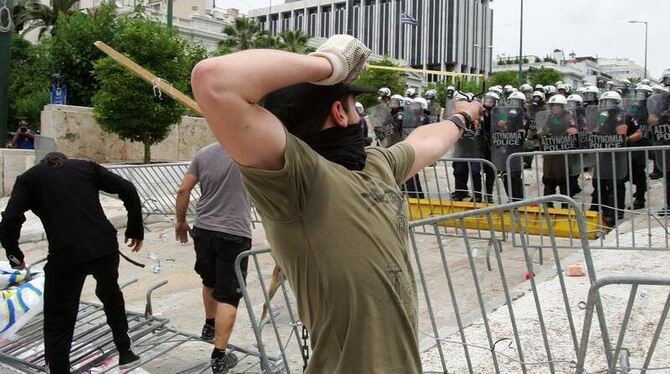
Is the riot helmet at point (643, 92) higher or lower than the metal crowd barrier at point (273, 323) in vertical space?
higher

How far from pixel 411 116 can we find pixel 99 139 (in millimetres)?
8436

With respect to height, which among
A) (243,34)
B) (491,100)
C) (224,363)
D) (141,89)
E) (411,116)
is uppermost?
(243,34)

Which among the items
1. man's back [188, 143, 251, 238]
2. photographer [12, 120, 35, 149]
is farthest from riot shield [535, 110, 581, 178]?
photographer [12, 120, 35, 149]

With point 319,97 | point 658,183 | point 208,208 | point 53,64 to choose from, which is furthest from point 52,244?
point 53,64

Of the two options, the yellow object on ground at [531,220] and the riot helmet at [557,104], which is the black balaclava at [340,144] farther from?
the riot helmet at [557,104]

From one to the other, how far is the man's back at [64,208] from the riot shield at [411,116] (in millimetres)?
8602

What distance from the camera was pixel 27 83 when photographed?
3008cm

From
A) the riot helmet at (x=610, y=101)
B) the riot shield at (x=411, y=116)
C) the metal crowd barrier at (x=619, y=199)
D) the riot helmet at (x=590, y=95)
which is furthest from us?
the riot shield at (x=411, y=116)

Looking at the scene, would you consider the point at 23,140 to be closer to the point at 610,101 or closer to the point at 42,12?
the point at 610,101

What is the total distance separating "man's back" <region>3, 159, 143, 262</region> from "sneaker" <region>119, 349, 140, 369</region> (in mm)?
663

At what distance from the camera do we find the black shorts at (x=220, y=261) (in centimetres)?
459

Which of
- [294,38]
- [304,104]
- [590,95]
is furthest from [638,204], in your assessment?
[294,38]

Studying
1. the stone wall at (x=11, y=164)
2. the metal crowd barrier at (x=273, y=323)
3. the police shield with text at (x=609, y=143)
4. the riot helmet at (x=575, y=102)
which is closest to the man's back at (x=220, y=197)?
the metal crowd barrier at (x=273, y=323)

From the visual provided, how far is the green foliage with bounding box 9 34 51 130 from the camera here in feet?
88.8
